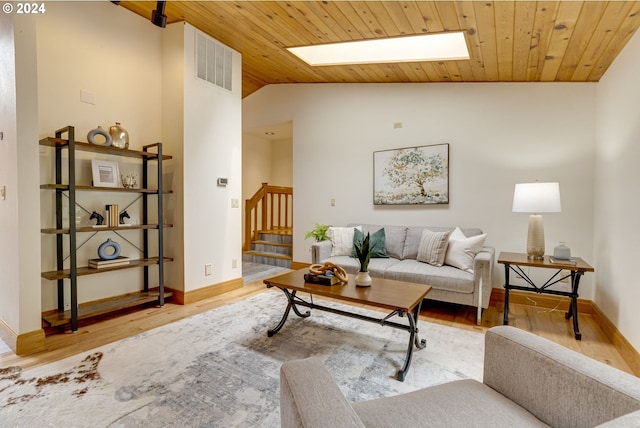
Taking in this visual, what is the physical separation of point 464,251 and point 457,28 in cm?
213

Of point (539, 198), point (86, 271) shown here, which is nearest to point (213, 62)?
point (86, 271)

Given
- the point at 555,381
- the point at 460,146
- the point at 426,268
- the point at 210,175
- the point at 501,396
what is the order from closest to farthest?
the point at 555,381, the point at 501,396, the point at 426,268, the point at 210,175, the point at 460,146

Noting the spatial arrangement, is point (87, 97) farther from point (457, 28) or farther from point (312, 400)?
point (312, 400)

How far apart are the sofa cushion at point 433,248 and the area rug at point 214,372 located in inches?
30.2

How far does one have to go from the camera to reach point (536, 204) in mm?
2941

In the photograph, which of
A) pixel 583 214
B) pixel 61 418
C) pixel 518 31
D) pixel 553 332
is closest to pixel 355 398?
pixel 61 418

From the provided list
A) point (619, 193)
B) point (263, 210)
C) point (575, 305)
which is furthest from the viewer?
point (263, 210)

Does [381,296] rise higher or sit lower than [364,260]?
lower

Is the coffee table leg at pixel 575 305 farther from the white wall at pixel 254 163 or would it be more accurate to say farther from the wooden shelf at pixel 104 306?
the white wall at pixel 254 163

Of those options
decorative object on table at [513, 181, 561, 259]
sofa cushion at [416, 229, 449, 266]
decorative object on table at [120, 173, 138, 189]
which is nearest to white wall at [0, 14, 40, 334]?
decorative object on table at [120, 173, 138, 189]

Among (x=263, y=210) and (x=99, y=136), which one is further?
(x=263, y=210)

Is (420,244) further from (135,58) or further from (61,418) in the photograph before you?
(135,58)

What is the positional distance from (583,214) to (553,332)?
1.39m

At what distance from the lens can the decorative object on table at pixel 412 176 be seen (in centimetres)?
405
